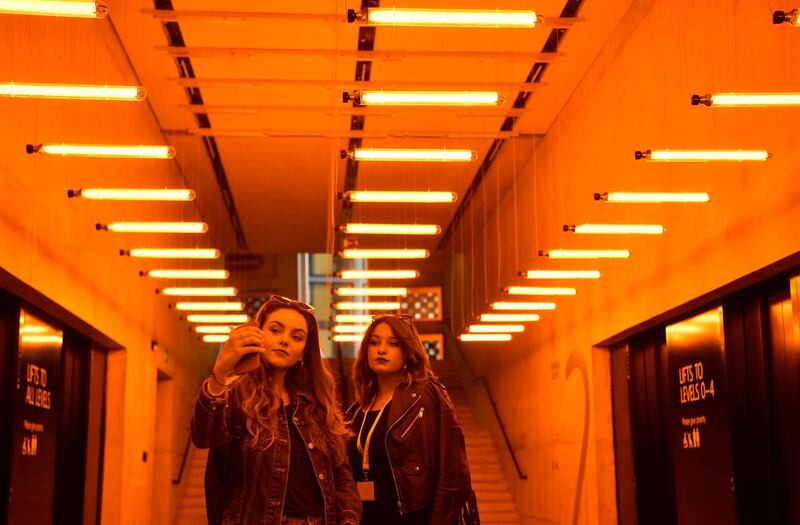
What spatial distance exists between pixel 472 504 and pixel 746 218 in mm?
4264

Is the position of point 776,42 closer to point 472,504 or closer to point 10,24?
Answer: point 472,504

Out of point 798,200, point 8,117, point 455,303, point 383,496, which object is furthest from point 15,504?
point 455,303

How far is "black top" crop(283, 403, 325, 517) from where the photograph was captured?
3.00m

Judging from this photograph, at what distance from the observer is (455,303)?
22.7 meters

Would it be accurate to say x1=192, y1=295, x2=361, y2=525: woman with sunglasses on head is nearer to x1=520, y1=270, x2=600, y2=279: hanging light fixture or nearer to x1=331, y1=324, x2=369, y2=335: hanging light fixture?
x1=520, y1=270, x2=600, y2=279: hanging light fixture

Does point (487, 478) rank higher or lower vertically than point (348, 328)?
lower

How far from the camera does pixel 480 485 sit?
55.3 ft

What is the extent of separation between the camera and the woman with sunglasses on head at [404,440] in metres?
4.13

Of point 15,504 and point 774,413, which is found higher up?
point 774,413

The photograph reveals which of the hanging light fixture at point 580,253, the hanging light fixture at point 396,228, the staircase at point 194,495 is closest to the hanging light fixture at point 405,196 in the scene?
the hanging light fixture at point 396,228

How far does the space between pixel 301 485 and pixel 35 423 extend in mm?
6576

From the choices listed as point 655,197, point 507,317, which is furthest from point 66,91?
point 507,317

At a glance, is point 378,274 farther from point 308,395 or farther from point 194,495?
point 308,395

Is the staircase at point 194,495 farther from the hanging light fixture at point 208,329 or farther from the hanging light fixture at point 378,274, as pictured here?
the hanging light fixture at point 378,274
